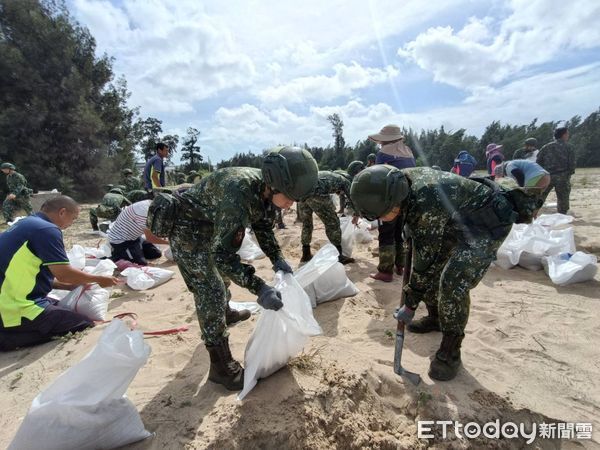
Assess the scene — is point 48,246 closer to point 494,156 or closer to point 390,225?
point 390,225

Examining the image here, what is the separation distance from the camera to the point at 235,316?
10.0 ft

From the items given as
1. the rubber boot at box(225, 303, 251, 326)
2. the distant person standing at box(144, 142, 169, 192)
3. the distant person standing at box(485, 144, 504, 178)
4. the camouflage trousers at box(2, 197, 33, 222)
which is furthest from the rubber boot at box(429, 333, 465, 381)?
the camouflage trousers at box(2, 197, 33, 222)

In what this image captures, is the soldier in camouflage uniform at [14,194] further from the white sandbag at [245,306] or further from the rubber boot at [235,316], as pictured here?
the rubber boot at [235,316]

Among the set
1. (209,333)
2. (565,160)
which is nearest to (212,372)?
(209,333)

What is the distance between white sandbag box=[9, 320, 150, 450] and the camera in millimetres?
1512

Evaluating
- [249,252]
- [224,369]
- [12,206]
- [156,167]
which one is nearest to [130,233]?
[249,252]

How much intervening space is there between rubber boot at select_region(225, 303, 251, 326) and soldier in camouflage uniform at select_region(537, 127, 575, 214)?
584cm

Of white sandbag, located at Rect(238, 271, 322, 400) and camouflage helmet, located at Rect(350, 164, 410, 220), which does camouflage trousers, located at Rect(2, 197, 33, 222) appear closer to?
white sandbag, located at Rect(238, 271, 322, 400)

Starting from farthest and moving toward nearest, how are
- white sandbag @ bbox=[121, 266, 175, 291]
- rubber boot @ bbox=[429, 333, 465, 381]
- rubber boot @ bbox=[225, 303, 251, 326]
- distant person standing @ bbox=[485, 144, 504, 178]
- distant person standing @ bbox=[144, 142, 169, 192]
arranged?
distant person standing @ bbox=[485, 144, 504, 178] → distant person standing @ bbox=[144, 142, 169, 192] → white sandbag @ bbox=[121, 266, 175, 291] → rubber boot @ bbox=[225, 303, 251, 326] → rubber boot @ bbox=[429, 333, 465, 381]

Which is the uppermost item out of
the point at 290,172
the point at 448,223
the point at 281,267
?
the point at 290,172

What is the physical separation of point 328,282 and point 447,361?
1.34m

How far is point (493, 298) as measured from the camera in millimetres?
3453

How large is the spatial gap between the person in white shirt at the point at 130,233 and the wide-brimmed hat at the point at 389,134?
2.90m

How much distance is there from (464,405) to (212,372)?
1554 mm
